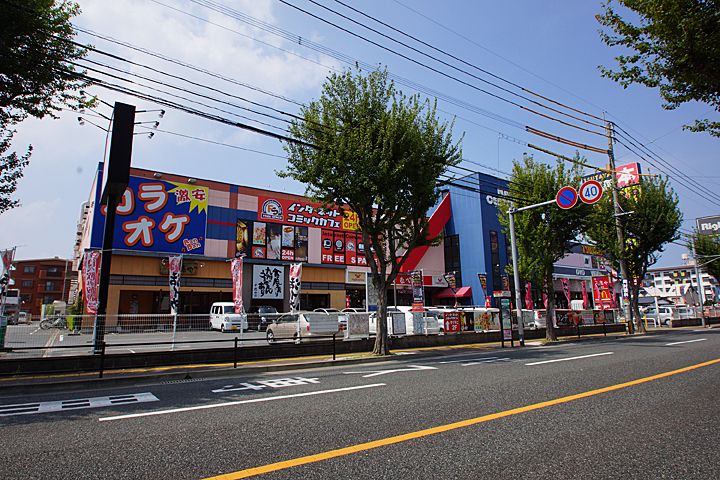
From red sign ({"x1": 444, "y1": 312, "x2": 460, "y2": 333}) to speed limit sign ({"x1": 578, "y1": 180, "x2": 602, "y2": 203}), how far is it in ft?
27.5

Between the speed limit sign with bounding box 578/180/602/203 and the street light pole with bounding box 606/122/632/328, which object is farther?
the street light pole with bounding box 606/122/632/328

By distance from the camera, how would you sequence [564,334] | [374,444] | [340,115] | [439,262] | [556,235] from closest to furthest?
[374,444]
[340,115]
[556,235]
[564,334]
[439,262]

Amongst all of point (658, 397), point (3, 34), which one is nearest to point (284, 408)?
point (658, 397)

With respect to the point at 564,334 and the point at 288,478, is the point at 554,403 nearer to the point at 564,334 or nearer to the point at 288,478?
the point at 288,478

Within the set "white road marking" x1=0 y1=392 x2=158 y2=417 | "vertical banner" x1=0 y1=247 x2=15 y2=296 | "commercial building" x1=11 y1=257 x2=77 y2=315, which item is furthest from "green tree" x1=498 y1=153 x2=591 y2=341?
"commercial building" x1=11 y1=257 x2=77 y2=315

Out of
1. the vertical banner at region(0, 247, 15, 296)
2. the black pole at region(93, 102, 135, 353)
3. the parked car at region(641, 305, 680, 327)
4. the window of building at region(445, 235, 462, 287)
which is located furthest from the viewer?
the window of building at region(445, 235, 462, 287)

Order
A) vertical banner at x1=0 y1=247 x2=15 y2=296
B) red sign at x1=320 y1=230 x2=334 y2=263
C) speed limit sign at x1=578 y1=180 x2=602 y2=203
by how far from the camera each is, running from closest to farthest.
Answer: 1. vertical banner at x1=0 y1=247 x2=15 y2=296
2. speed limit sign at x1=578 y1=180 x2=602 y2=203
3. red sign at x1=320 y1=230 x2=334 y2=263

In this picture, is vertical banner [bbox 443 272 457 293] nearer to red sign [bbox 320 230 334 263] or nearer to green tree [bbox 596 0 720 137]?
red sign [bbox 320 230 334 263]

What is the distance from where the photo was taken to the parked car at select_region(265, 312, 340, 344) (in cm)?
1522

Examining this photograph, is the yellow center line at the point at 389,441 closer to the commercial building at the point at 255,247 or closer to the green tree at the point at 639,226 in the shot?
the commercial building at the point at 255,247

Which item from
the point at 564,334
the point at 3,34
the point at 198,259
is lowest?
the point at 564,334

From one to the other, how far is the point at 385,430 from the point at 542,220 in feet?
64.7

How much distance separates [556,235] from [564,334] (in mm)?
6492

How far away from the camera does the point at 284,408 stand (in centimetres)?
601
